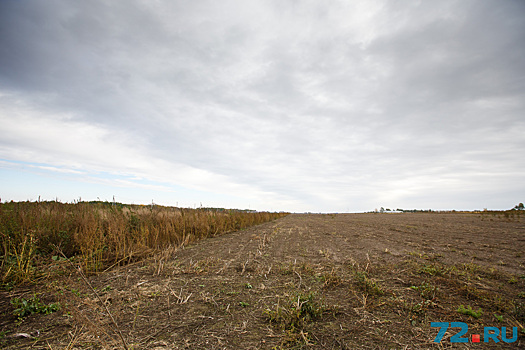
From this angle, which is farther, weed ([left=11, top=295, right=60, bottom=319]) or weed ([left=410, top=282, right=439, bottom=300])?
weed ([left=410, top=282, right=439, bottom=300])

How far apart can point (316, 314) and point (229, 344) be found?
1.02 meters

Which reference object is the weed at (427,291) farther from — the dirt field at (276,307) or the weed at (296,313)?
the weed at (296,313)

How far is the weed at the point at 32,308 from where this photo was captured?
8.96 feet

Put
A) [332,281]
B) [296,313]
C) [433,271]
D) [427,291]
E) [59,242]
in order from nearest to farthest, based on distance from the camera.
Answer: [296,313], [427,291], [332,281], [433,271], [59,242]

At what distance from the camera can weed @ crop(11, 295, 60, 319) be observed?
2.73 m

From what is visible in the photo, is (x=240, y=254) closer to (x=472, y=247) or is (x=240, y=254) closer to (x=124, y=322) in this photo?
(x=124, y=322)

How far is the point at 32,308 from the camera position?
2816 millimetres

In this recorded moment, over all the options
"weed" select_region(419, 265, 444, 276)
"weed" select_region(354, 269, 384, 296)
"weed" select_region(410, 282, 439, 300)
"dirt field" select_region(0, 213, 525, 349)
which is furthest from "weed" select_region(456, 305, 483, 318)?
"weed" select_region(419, 265, 444, 276)

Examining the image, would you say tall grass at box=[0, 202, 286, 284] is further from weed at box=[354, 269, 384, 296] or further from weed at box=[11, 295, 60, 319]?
weed at box=[354, 269, 384, 296]

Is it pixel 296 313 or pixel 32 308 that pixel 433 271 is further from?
pixel 32 308

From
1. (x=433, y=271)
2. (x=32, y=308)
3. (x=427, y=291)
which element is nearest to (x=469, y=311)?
(x=427, y=291)

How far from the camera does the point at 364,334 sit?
229cm

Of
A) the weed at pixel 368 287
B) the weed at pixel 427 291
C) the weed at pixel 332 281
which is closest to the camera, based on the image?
the weed at pixel 427 291

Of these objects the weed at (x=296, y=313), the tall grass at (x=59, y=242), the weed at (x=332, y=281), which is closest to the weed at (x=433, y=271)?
the weed at (x=332, y=281)
